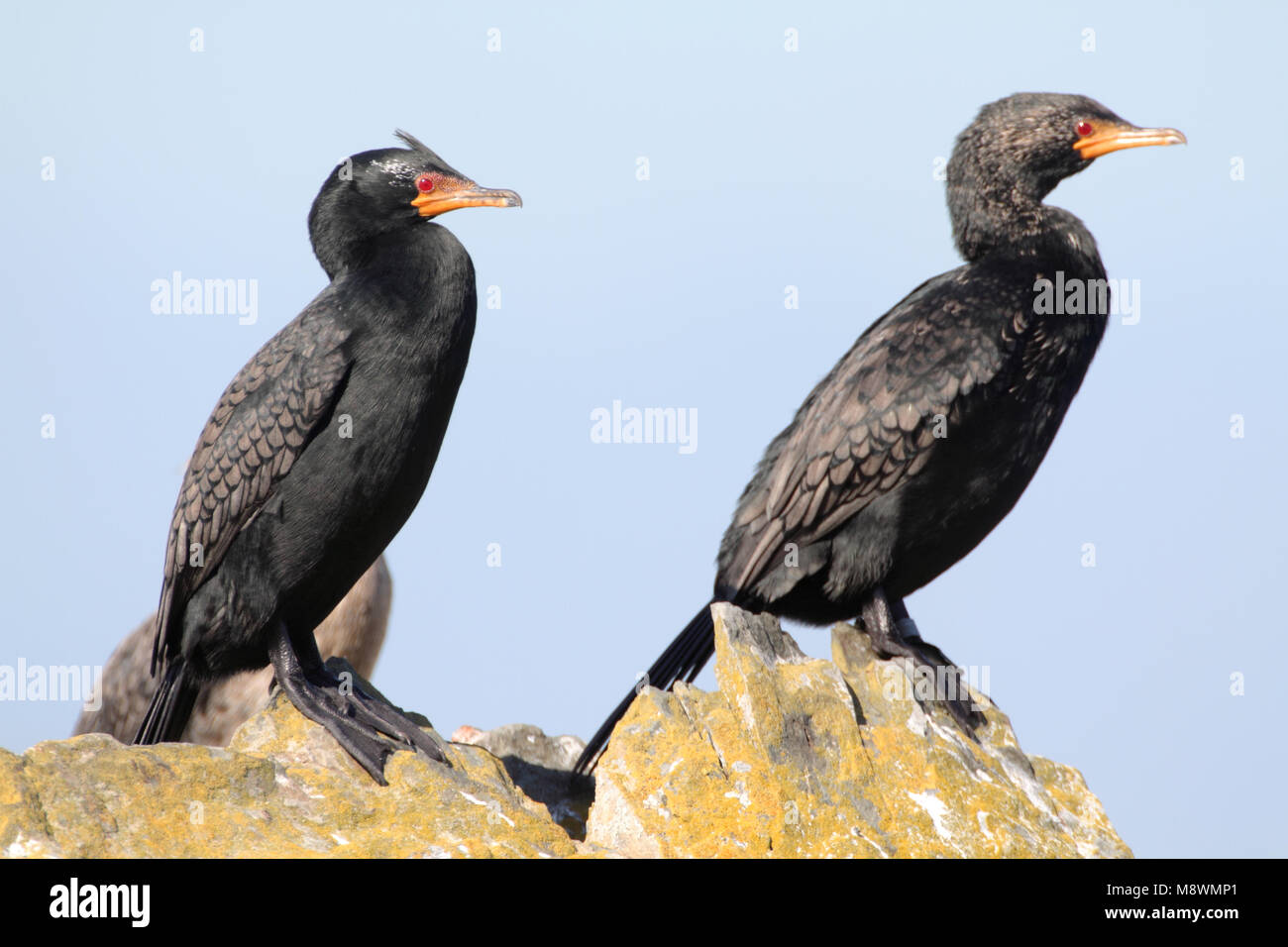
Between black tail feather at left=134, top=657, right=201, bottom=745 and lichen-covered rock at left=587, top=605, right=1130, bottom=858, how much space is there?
5.29 feet

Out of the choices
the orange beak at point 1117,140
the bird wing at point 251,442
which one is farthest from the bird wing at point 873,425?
the bird wing at point 251,442

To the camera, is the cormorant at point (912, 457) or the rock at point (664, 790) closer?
the rock at point (664, 790)

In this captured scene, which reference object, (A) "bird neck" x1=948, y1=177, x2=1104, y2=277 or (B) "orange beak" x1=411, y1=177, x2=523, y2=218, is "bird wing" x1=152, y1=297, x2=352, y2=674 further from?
(A) "bird neck" x1=948, y1=177, x2=1104, y2=277

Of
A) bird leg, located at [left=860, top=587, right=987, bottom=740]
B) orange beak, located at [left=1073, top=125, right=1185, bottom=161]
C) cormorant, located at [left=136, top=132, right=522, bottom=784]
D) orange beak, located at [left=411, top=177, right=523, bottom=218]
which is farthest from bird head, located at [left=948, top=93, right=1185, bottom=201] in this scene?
cormorant, located at [left=136, top=132, right=522, bottom=784]

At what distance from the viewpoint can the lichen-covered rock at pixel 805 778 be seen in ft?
16.5

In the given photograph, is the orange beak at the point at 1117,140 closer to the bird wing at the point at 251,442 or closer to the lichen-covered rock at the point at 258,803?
the bird wing at the point at 251,442

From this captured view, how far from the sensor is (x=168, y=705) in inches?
227

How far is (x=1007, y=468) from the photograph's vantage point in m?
6.45

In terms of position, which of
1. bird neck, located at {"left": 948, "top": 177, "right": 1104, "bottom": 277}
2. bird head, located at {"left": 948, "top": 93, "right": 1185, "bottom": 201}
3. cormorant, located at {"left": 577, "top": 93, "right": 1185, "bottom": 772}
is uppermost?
bird head, located at {"left": 948, "top": 93, "right": 1185, "bottom": 201}

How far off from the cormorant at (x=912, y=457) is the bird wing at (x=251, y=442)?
1584 mm

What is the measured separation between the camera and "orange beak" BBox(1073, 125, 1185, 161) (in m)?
7.26
